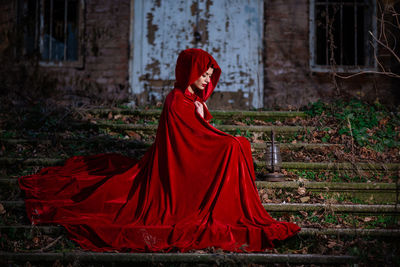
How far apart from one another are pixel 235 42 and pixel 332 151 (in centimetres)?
358

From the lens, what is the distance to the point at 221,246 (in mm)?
2617

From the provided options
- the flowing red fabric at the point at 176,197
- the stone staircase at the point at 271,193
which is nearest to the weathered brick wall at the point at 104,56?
Answer: the stone staircase at the point at 271,193


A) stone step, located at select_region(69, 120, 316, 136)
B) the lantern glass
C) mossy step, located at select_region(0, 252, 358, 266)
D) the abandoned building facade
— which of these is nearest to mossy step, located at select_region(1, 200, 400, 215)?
the lantern glass

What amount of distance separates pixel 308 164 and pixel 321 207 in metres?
0.80

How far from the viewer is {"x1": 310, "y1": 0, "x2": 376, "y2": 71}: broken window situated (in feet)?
23.3

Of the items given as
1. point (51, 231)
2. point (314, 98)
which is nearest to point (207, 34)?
point (314, 98)

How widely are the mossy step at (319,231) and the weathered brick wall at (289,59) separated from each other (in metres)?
4.34

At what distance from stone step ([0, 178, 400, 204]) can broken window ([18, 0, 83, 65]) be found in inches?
173

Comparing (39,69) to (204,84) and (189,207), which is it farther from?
(189,207)

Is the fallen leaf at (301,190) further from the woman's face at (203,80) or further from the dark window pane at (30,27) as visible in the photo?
the dark window pane at (30,27)

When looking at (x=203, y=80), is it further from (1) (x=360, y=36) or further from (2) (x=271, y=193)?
(1) (x=360, y=36)

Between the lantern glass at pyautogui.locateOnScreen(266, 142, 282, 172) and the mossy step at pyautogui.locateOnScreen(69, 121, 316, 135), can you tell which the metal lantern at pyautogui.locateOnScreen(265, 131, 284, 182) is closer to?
the lantern glass at pyautogui.locateOnScreen(266, 142, 282, 172)

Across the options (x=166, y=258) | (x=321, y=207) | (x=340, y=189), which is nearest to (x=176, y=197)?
(x=166, y=258)

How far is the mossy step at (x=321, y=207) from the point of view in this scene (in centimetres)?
320
